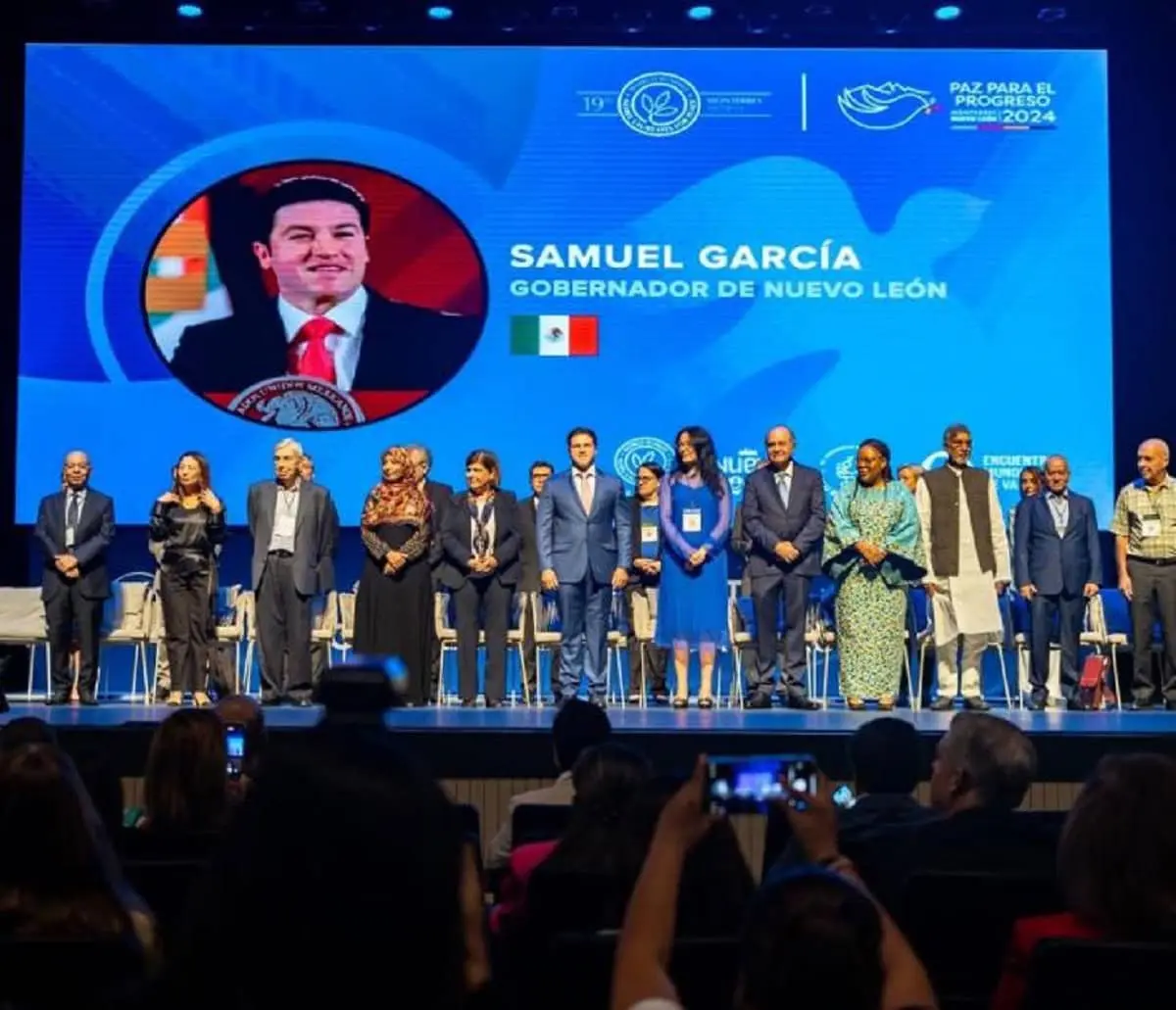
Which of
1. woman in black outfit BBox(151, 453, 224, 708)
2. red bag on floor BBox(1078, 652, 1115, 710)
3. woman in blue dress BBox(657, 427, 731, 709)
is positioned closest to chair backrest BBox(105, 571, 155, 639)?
woman in black outfit BBox(151, 453, 224, 708)

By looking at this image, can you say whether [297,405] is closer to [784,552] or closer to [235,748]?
[784,552]

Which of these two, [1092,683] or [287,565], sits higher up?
Answer: [287,565]

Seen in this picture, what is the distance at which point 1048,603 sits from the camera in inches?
354

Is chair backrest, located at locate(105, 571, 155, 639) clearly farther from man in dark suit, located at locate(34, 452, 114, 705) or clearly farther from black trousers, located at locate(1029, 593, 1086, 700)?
black trousers, located at locate(1029, 593, 1086, 700)

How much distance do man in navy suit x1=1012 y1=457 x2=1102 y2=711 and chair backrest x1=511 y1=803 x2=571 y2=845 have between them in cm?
614

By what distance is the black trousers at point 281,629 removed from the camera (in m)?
8.53

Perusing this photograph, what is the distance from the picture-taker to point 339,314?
411 inches

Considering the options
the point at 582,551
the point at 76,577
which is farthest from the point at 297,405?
the point at 582,551

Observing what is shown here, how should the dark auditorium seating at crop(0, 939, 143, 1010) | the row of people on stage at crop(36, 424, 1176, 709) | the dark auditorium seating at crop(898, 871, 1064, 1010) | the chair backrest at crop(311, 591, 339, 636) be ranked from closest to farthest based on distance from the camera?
the dark auditorium seating at crop(0, 939, 143, 1010) < the dark auditorium seating at crop(898, 871, 1064, 1010) < the row of people on stage at crop(36, 424, 1176, 709) < the chair backrest at crop(311, 591, 339, 636)

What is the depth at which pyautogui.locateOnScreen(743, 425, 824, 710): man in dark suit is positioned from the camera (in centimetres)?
822

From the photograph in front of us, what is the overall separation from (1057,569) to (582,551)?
263cm

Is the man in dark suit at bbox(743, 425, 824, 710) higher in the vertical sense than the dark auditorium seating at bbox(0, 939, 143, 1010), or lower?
higher

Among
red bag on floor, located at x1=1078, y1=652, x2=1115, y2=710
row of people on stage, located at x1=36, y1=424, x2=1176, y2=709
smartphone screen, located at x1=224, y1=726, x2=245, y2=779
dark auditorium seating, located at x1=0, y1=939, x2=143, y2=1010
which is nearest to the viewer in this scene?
dark auditorium seating, located at x1=0, y1=939, x2=143, y2=1010

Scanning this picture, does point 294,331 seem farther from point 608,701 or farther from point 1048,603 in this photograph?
point 1048,603
